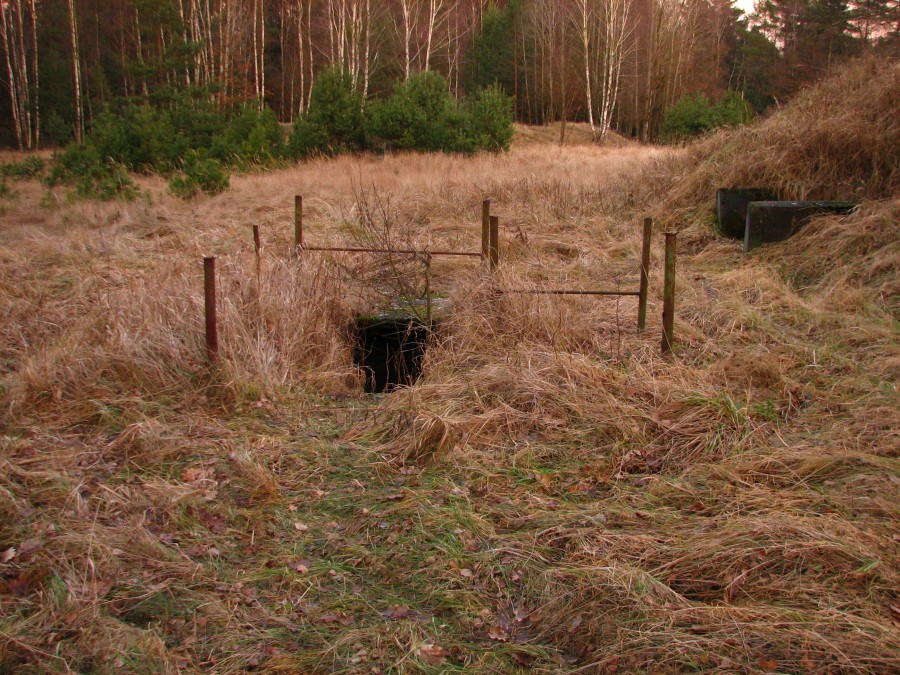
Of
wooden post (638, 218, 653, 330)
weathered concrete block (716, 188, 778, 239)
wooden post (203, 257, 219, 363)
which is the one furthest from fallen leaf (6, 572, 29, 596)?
weathered concrete block (716, 188, 778, 239)

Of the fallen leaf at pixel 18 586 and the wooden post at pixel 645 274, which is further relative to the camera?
the wooden post at pixel 645 274

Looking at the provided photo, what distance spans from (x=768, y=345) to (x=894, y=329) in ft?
3.12

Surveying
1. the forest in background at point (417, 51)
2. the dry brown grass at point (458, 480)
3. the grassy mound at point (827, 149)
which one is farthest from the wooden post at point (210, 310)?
the forest in background at point (417, 51)

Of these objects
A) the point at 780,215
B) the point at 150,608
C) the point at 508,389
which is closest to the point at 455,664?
the point at 150,608

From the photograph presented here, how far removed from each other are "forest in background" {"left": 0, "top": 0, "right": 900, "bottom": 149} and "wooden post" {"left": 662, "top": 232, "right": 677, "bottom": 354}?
19.3 meters

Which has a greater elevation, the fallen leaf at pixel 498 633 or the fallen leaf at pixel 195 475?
the fallen leaf at pixel 195 475

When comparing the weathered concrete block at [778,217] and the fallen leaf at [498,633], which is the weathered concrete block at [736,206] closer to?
the weathered concrete block at [778,217]

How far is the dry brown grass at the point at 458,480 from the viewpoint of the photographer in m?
2.64

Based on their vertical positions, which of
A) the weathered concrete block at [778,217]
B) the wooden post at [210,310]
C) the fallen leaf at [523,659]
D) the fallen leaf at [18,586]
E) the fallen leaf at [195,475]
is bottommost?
the fallen leaf at [523,659]

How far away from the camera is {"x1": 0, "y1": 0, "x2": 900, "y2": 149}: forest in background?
24.7 meters

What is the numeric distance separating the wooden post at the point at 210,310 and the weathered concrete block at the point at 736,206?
6.42 m

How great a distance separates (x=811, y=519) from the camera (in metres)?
3.06

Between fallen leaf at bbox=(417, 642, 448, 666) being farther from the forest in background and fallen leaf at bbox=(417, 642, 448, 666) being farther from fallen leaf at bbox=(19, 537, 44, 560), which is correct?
the forest in background

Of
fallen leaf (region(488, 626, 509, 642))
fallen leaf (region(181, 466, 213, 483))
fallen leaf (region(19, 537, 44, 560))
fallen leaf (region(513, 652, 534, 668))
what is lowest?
fallen leaf (region(513, 652, 534, 668))
